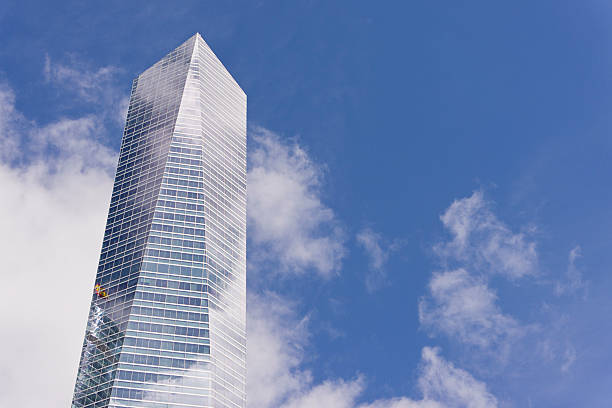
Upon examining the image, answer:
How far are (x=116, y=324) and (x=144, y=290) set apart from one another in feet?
32.0

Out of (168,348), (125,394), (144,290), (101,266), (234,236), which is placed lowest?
(125,394)

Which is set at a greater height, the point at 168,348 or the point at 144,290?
the point at 144,290

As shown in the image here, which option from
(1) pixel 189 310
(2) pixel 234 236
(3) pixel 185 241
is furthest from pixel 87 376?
(2) pixel 234 236

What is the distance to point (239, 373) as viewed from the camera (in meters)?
172

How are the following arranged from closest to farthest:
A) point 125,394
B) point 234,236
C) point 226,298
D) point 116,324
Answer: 1. point 125,394
2. point 116,324
3. point 226,298
4. point 234,236

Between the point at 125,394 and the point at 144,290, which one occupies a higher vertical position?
the point at 144,290

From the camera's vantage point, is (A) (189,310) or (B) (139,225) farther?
(B) (139,225)

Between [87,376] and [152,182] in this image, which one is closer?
[87,376]

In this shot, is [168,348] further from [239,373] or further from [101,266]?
[101,266]

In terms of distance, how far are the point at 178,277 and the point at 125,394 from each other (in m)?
30.2

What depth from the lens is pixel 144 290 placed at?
173 m

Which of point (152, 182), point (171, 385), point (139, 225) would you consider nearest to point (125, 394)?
point (171, 385)

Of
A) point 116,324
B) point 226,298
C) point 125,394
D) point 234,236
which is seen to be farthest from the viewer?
point 234,236

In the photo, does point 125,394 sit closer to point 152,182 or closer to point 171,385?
point 171,385
